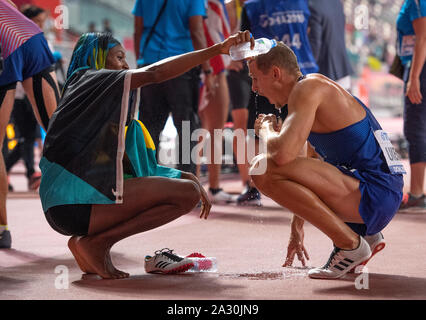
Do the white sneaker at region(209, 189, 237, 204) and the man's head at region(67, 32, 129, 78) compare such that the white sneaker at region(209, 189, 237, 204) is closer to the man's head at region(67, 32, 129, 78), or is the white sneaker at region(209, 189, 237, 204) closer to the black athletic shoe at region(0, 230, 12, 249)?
the black athletic shoe at region(0, 230, 12, 249)

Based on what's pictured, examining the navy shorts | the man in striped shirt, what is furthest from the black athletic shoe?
the navy shorts

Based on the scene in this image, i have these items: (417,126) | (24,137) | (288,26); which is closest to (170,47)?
(288,26)

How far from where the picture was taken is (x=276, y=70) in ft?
11.0

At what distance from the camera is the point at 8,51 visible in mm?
4406

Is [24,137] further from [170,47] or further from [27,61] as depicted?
[27,61]

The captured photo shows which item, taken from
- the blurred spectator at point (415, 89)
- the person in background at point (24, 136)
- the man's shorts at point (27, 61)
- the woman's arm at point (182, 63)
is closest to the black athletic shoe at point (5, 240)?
the man's shorts at point (27, 61)

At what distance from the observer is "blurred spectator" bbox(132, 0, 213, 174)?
18.1ft

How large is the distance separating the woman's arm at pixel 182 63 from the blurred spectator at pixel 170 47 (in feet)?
7.42

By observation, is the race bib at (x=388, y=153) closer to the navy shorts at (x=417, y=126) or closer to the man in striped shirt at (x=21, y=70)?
the man in striped shirt at (x=21, y=70)

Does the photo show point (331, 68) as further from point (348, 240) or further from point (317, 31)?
point (348, 240)

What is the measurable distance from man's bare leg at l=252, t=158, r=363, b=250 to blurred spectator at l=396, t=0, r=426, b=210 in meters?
2.59

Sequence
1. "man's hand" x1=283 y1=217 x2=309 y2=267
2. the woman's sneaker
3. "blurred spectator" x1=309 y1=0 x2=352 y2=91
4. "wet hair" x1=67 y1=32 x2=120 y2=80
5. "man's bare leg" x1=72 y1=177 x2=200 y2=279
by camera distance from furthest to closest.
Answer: the woman's sneaker → "blurred spectator" x1=309 y1=0 x2=352 y2=91 → "man's hand" x1=283 y1=217 x2=309 y2=267 → "wet hair" x1=67 y1=32 x2=120 y2=80 → "man's bare leg" x1=72 y1=177 x2=200 y2=279
